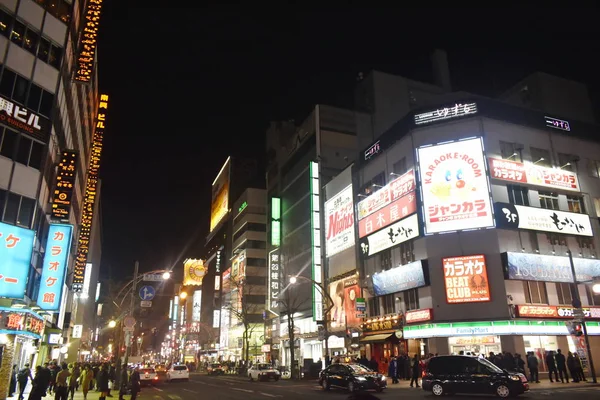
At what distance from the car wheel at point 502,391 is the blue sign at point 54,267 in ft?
75.5

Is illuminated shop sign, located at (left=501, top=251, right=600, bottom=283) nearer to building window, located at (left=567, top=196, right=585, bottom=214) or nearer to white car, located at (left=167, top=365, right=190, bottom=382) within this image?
building window, located at (left=567, top=196, right=585, bottom=214)

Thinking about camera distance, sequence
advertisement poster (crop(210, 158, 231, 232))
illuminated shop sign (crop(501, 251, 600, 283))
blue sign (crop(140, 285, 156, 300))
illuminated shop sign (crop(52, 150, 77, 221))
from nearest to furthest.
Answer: blue sign (crop(140, 285, 156, 300)) < illuminated shop sign (crop(52, 150, 77, 221)) < illuminated shop sign (crop(501, 251, 600, 283)) < advertisement poster (crop(210, 158, 231, 232))

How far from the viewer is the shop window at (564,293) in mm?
31688

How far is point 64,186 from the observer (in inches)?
1072

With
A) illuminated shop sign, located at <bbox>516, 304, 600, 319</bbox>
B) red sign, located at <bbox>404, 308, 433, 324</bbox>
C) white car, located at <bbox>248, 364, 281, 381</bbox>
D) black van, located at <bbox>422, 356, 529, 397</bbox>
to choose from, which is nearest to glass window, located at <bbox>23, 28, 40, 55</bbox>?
black van, located at <bbox>422, 356, 529, 397</bbox>

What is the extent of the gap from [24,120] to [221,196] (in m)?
94.3

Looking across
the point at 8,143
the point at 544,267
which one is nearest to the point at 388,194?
the point at 544,267

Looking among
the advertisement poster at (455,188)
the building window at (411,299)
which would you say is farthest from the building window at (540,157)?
the building window at (411,299)

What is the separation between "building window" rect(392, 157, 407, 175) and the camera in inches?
1519

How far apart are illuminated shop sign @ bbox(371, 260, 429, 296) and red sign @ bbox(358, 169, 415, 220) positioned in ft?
19.7

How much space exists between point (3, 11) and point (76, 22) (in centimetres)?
772

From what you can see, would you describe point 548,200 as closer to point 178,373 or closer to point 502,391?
point 502,391

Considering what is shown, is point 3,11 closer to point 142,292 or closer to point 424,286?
point 142,292

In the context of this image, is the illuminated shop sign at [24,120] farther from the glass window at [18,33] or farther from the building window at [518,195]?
the building window at [518,195]
